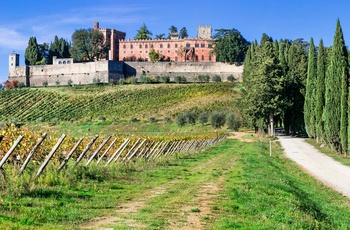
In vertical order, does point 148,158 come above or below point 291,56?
below

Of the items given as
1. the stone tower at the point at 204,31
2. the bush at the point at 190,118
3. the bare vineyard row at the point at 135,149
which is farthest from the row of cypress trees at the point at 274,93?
the stone tower at the point at 204,31

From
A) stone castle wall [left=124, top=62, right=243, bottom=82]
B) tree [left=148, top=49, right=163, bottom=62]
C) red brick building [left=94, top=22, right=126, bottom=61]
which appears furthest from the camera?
red brick building [left=94, top=22, right=126, bottom=61]

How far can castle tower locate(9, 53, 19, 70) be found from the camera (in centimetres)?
11689

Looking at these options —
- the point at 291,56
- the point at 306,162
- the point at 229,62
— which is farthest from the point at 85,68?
the point at 306,162

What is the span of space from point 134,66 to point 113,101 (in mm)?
22202

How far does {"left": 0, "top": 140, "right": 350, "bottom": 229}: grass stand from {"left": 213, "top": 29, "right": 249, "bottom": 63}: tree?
9227 centimetres

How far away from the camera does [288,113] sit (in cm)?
5425

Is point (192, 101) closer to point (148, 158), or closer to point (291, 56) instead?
point (291, 56)

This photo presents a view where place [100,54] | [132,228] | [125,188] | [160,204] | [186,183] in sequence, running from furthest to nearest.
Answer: [100,54], [186,183], [125,188], [160,204], [132,228]

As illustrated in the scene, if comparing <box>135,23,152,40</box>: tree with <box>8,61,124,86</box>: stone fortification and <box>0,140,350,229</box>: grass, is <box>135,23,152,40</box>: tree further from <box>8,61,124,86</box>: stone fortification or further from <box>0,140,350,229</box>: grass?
<box>0,140,350,229</box>: grass

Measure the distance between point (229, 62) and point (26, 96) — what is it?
1852 inches

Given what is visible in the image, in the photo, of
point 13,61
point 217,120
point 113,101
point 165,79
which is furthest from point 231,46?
point 13,61

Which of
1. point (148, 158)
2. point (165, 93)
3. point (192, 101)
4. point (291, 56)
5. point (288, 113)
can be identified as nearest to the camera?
→ point (148, 158)

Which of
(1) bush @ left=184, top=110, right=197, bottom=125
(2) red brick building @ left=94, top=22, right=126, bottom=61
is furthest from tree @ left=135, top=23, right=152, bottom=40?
(1) bush @ left=184, top=110, right=197, bottom=125
